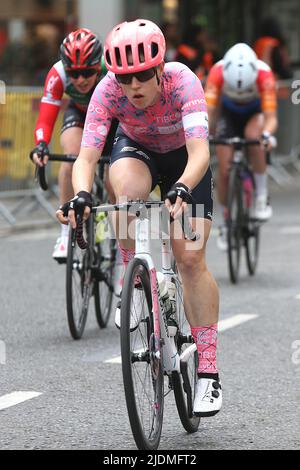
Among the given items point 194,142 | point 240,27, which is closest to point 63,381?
point 194,142

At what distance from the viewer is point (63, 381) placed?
22.9 ft

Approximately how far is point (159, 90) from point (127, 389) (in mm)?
1387

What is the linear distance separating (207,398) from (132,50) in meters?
1.55

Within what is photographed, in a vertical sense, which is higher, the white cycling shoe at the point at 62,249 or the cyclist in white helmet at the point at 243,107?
the cyclist in white helmet at the point at 243,107

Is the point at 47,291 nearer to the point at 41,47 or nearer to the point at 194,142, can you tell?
the point at 194,142

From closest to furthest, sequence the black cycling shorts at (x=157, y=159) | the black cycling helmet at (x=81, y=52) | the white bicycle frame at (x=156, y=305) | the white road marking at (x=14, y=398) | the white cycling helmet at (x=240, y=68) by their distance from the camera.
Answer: the white bicycle frame at (x=156, y=305) < the black cycling shorts at (x=157, y=159) < the white road marking at (x=14, y=398) < the black cycling helmet at (x=81, y=52) < the white cycling helmet at (x=240, y=68)

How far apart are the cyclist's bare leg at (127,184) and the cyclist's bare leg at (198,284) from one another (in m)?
0.25

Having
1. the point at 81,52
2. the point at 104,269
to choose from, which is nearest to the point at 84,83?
the point at 81,52

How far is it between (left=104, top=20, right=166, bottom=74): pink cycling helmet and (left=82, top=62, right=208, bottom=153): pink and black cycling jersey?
0.27 meters

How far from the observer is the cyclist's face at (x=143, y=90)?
5477 millimetres

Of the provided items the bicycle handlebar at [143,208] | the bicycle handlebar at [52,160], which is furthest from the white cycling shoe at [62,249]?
the bicycle handlebar at [143,208]

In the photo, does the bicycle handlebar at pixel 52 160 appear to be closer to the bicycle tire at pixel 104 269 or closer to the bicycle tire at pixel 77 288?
the bicycle tire at pixel 104 269

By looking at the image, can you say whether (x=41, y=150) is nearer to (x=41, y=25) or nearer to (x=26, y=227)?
(x=26, y=227)

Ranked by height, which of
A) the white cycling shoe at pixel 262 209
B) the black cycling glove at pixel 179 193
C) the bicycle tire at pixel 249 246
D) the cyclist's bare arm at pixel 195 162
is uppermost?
the cyclist's bare arm at pixel 195 162
